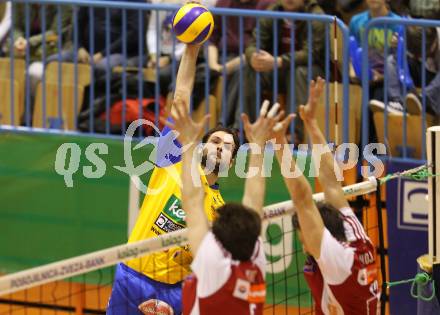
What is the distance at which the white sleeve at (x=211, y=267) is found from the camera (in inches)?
234

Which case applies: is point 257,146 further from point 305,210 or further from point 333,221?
point 333,221

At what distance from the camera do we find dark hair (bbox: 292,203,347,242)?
21.8 ft

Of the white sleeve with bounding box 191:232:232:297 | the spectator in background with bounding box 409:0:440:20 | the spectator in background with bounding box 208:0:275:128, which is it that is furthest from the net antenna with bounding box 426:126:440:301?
the spectator in background with bounding box 409:0:440:20

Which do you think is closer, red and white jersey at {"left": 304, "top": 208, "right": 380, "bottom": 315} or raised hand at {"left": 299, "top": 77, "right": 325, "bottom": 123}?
red and white jersey at {"left": 304, "top": 208, "right": 380, "bottom": 315}

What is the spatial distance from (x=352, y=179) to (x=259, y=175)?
3.84 m

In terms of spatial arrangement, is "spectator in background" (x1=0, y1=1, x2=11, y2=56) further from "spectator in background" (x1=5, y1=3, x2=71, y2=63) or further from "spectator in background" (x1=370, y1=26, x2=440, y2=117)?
"spectator in background" (x1=370, y1=26, x2=440, y2=117)

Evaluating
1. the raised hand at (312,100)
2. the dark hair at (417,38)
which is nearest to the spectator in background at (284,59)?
the dark hair at (417,38)

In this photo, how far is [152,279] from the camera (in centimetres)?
793

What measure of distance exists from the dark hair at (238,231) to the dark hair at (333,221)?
746 millimetres

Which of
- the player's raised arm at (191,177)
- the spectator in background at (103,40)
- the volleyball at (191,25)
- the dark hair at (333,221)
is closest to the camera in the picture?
the player's raised arm at (191,177)

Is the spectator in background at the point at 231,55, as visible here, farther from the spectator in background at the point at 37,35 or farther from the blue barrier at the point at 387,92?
the spectator in background at the point at 37,35

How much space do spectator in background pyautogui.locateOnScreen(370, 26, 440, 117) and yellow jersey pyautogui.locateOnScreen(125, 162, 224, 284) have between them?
9.22ft

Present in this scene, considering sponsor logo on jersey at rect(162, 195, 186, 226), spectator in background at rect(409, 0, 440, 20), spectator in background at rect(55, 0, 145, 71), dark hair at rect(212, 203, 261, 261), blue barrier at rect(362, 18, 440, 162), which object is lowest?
dark hair at rect(212, 203, 261, 261)

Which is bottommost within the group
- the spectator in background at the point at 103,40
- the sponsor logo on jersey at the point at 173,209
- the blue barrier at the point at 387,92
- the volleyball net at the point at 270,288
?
the volleyball net at the point at 270,288
